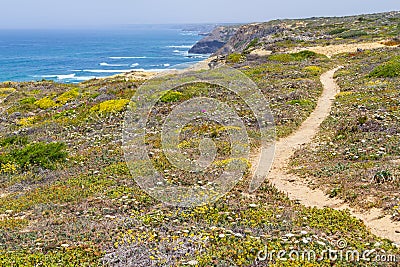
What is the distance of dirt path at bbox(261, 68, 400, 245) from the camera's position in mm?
9531

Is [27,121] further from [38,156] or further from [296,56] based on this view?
[296,56]

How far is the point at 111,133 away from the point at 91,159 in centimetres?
521

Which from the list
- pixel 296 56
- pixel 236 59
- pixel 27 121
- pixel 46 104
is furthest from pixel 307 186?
pixel 236 59

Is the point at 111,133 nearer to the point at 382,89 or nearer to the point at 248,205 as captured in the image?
the point at 248,205

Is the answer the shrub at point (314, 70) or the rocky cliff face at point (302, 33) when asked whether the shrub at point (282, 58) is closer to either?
the shrub at point (314, 70)

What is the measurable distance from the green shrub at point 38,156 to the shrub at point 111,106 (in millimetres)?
9980

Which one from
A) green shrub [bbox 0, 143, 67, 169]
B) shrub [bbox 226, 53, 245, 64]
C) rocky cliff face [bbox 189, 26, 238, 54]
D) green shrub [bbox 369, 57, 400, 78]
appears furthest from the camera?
rocky cliff face [bbox 189, 26, 238, 54]

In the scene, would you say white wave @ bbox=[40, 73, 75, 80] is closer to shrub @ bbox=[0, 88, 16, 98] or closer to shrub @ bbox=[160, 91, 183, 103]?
shrub @ bbox=[0, 88, 16, 98]

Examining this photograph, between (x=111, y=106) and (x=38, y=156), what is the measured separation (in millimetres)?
11387

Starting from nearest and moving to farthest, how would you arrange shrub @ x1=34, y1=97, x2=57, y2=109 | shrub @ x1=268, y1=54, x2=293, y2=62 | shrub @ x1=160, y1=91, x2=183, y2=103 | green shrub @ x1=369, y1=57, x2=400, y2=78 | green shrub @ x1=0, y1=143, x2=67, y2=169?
1. green shrub @ x1=0, y1=143, x2=67, y2=169
2. shrub @ x1=160, y1=91, x2=183, y2=103
3. green shrub @ x1=369, y1=57, x2=400, y2=78
4. shrub @ x1=34, y1=97, x2=57, y2=109
5. shrub @ x1=268, y1=54, x2=293, y2=62

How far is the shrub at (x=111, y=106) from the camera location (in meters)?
27.2

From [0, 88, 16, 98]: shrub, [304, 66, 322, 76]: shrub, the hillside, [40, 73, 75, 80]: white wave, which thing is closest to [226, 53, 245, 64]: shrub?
[304, 66, 322, 76]: shrub

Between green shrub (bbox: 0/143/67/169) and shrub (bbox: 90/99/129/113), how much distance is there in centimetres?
998

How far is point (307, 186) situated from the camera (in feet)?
42.5
